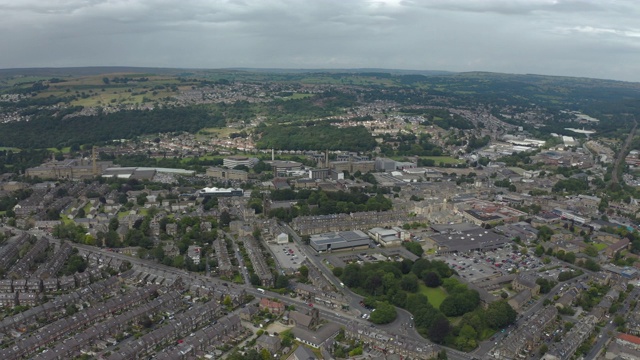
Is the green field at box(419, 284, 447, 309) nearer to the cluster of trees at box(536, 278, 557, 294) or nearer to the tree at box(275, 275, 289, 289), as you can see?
the cluster of trees at box(536, 278, 557, 294)

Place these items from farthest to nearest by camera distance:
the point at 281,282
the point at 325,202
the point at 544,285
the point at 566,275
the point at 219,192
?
the point at 219,192 < the point at 325,202 < the point at 566,275 < the point at 544,285 < the point at 281,282

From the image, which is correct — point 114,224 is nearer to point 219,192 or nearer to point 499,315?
point 219,192

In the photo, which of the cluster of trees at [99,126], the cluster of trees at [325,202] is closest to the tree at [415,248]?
the cluster of trees at [325,202]

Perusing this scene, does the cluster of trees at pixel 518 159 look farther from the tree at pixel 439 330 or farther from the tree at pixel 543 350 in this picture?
the tree at pixel 439 330

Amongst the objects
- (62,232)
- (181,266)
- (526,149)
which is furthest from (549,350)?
(526,149)

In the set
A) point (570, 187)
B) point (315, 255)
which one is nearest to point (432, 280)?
point (315, 255)
